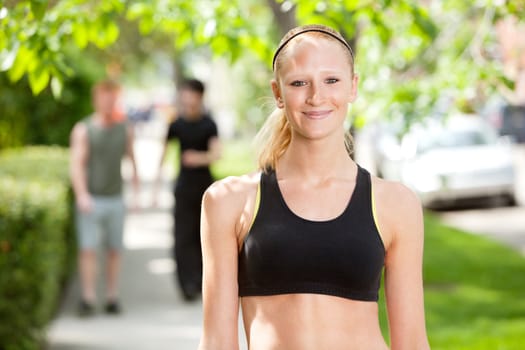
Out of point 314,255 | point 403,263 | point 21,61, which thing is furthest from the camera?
point 21,61

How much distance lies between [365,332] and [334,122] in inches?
23.1

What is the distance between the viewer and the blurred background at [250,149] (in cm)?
492

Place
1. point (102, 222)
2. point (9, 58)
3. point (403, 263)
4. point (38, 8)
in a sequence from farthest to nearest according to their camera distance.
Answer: point (102, 222)
point (9, 58)
point (38, 8)
point (403, 263)

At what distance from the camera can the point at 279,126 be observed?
2902 millimetres

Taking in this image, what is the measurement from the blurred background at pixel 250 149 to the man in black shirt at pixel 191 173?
0.36 meters

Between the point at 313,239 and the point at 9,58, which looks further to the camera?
the point at 9,58

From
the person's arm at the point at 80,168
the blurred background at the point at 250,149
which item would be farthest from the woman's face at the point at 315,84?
the person's arm at the point at 80,168

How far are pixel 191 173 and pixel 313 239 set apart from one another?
6.31 m

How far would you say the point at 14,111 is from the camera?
46.9 ft

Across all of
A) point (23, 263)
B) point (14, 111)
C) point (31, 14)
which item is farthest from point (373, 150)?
point (31, 14)

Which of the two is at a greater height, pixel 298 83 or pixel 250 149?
pixel 298 83

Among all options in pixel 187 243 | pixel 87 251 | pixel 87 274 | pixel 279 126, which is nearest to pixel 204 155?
pixel 187 243

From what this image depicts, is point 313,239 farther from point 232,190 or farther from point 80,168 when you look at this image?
point 80,168

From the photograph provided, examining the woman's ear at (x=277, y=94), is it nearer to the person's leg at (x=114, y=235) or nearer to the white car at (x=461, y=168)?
the person's leg at (x=114, y=235)
